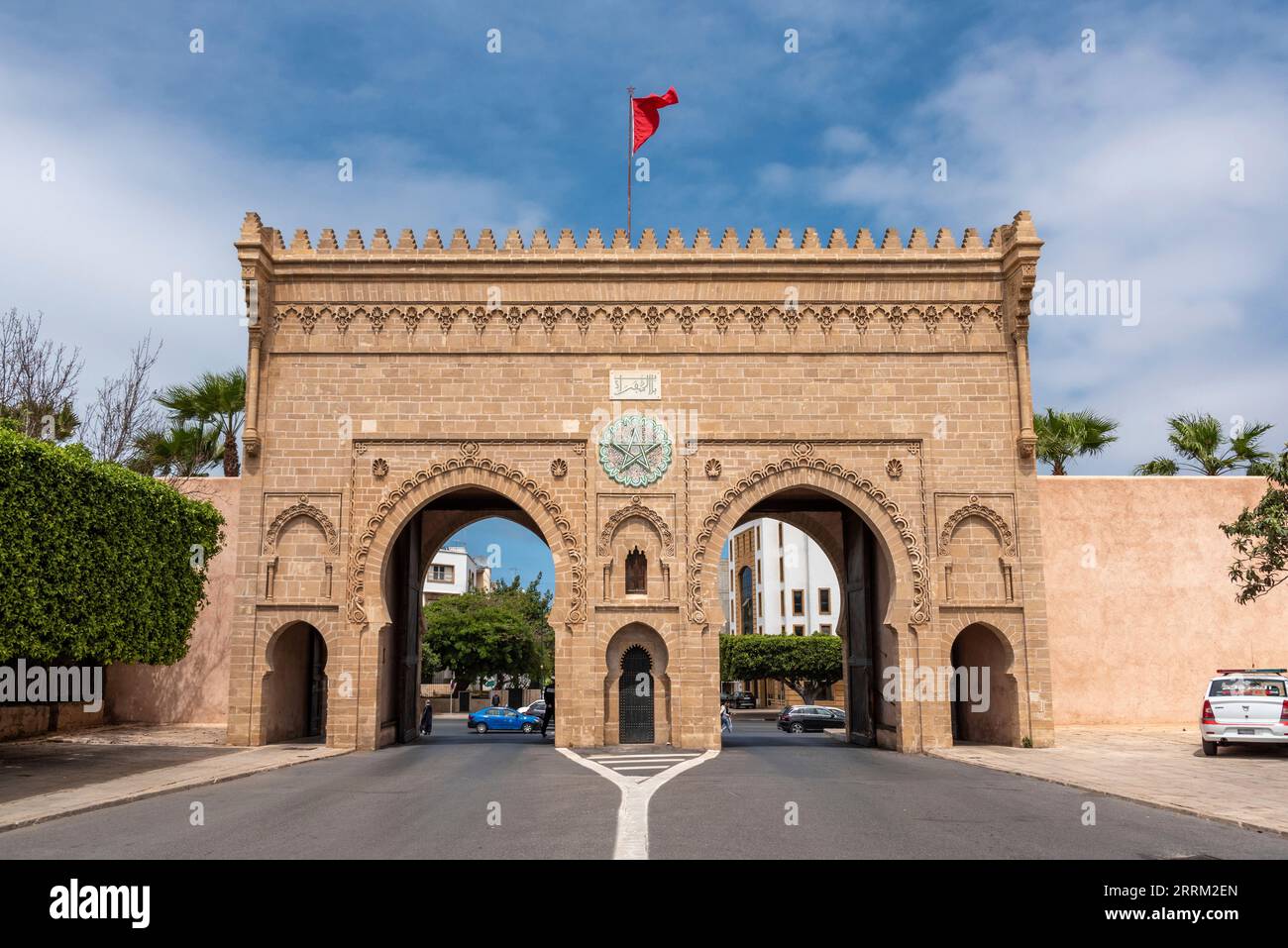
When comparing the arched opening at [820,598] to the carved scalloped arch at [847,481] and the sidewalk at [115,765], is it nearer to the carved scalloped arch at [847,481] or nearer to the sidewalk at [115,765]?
the carved scalloped arch at [847,481]

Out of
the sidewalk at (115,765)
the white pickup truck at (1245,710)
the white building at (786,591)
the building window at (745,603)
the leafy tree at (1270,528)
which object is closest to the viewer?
the sidewalk at (115,765)

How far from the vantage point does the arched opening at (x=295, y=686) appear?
20.8 m

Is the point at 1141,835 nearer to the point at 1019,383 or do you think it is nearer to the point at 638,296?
the point at 1019,383

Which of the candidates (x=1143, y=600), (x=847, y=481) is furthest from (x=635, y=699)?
(x=1143, y=600)

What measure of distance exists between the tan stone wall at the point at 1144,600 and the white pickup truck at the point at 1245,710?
5.42 metres

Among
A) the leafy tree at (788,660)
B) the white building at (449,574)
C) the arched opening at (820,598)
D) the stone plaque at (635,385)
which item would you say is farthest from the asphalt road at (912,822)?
the white building at (449,574)

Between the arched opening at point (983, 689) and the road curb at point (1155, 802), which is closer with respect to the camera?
the road curb at point (1155, 802)

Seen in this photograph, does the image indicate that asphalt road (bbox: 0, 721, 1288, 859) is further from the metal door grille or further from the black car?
the black car

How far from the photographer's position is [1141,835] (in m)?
9.38

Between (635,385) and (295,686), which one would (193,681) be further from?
(635,385)

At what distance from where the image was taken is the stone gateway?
2058 cm

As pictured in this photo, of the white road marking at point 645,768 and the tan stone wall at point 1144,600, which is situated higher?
the tan stone wall at point 1144,600

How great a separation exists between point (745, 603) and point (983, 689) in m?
51.5
